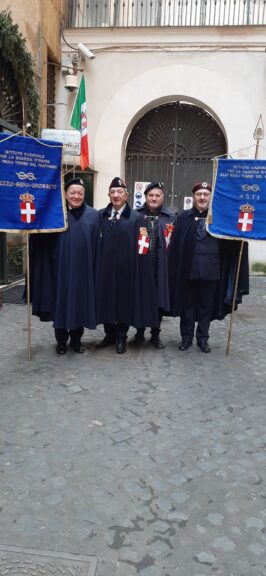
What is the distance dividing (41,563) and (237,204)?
3.92 m

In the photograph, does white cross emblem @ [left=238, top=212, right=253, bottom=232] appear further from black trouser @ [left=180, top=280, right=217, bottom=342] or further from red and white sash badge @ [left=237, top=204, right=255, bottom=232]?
black trouser @ [left=180, top=280, right=217, bottom=342]

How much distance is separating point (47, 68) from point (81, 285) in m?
8.09

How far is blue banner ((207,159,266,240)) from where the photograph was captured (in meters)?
4.92

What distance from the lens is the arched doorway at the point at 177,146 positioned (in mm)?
11828

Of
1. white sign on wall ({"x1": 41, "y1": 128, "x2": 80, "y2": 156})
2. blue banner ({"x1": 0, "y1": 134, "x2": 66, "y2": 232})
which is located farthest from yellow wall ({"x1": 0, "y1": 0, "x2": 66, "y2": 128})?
blue banner ({"x1": 0, "y1": 134, "x2": 66, "y2": 232})

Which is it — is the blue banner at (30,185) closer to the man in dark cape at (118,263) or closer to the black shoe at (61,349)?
the man in dark cape at (118,263)

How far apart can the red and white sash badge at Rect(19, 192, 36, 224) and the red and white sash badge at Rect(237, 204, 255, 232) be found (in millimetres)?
2140

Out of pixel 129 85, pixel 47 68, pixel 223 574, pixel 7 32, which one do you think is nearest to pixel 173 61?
pixel 129 85

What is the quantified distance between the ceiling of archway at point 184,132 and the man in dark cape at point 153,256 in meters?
7.15

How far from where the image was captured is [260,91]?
35.4 feet

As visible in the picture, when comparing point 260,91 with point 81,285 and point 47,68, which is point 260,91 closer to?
point 47,68

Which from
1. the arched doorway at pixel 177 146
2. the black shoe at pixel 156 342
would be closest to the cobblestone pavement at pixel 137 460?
the black shoe at pixel 156 342

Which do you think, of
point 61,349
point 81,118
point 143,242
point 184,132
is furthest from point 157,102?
point 61,349

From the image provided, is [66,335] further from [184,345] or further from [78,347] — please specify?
[184,345]
